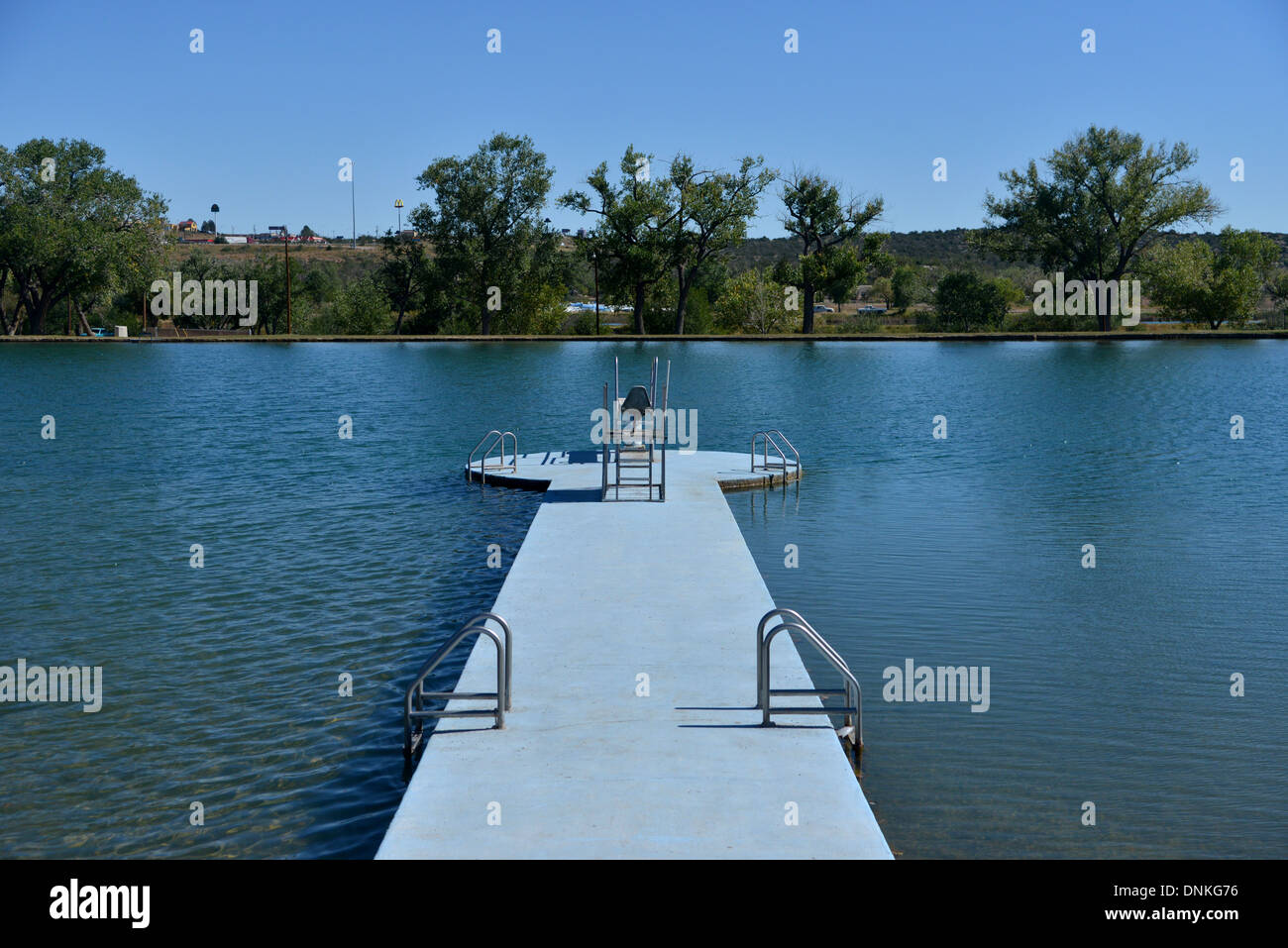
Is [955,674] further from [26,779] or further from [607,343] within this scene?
[607,343]

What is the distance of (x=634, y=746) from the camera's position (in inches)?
287

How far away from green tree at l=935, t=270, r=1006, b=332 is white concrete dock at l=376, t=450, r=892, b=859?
69.2 meters

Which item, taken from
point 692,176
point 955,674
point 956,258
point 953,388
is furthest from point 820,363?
point 956,258

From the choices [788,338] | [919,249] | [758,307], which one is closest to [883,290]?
[919,249]

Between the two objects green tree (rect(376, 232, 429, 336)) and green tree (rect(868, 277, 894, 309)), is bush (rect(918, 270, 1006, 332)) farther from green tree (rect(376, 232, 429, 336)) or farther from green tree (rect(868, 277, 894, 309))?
green tree (rect(868, 277, 894, 309))

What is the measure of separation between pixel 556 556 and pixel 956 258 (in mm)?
153432

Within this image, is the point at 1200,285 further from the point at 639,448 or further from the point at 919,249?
the point at 919,249

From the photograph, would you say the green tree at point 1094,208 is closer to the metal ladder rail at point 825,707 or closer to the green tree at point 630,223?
the green tree at point 630,223

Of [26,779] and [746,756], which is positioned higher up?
[746,756]

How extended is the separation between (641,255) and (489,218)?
10098 mm

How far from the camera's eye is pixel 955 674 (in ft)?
33.4

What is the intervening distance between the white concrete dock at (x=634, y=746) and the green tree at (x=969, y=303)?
69.2m

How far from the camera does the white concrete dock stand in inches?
238
